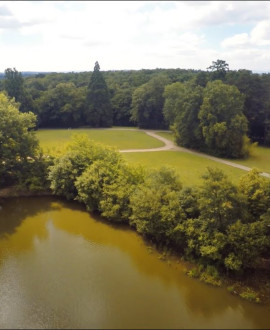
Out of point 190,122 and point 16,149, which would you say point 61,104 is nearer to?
point 190,122

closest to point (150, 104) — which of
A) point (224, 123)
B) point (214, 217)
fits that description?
point (224, 123)

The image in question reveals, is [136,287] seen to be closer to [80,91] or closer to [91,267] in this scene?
[91,267]

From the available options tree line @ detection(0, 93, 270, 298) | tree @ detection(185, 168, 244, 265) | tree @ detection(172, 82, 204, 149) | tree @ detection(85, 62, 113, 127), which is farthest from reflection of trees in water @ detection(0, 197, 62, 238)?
tree @ detection(85, 62, 113, 127)

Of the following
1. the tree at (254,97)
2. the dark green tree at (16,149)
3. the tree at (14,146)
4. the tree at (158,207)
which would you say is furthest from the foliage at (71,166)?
the tree at (254,97)

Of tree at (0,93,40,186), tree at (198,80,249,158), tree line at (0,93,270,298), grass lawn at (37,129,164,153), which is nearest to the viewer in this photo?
tree line at (0,93,270,298)

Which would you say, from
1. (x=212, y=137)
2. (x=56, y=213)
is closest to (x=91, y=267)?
(x=56, y=213)

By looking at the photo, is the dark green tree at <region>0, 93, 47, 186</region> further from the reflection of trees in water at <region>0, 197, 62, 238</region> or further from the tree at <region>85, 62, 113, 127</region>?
the tree at <region>85, 62, 113, 127</region>
